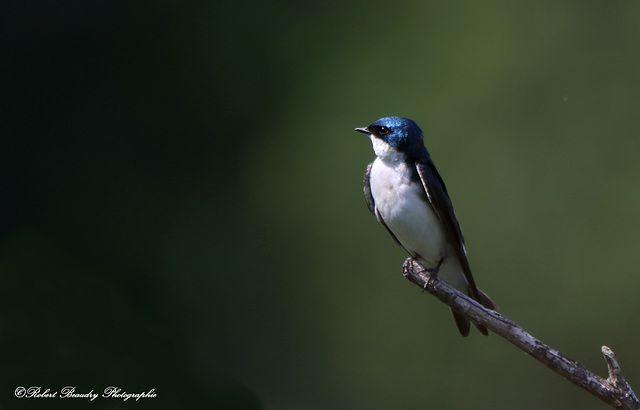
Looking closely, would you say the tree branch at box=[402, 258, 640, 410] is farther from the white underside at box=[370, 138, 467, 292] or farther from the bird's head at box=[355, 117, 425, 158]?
the bird's head at box=[355, 117, 425, 158]

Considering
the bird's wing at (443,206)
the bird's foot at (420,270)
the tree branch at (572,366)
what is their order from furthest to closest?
1. the bird's wing at (443,206)
2. the bird's foot at (420,270)
3. the tree branch at (572,366)

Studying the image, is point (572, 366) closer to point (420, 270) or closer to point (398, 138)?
point (420, 270)

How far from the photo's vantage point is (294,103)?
586 cm

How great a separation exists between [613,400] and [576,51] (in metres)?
3.84

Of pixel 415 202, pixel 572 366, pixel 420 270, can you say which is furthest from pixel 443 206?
pixel 572 366

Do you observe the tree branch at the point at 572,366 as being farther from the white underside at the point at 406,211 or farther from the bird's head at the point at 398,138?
the bird's head at the point at 398,138

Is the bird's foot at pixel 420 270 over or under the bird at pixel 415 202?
under

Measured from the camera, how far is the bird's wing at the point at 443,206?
8.21 ft

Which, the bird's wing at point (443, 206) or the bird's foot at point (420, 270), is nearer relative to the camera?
the bird's foot at point (420, 270)

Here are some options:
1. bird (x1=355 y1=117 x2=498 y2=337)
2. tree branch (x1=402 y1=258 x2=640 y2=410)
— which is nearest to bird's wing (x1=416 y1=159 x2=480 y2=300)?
bird (x1=355 y1=117 x2=498 y2=337)

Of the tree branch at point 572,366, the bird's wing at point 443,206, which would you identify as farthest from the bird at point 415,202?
the tree branch at point 572,366

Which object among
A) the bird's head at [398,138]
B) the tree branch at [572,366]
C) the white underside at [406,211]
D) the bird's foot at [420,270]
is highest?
the bird's head at [398,138]

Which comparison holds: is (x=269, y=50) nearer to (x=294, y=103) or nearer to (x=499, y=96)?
(x=294, y=103)

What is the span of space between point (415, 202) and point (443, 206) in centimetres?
11
